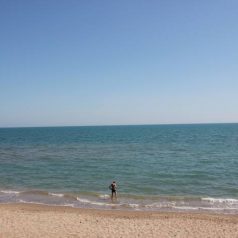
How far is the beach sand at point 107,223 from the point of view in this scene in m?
15.0

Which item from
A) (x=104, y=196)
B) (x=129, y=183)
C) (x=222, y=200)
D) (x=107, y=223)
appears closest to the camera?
(x=107, y=223)

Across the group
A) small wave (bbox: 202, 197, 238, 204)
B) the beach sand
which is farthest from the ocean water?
the beach sand

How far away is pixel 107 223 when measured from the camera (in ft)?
55.4

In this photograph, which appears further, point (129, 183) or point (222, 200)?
point (129, 183)

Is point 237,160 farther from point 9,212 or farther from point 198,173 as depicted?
point 9,212

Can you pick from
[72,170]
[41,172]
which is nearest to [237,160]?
[72,170]

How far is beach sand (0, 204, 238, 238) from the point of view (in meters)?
15.0

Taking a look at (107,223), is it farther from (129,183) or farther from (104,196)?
(129,183)

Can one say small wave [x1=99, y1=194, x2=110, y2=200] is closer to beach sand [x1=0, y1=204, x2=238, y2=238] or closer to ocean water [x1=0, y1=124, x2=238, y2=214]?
ocean water [x1=0, y1=124, x2=238, y2=214]

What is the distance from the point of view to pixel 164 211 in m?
20.4

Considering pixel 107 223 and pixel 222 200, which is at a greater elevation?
pixel 107 223

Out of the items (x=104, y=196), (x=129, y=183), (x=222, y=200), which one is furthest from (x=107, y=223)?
(x=129, y=183)

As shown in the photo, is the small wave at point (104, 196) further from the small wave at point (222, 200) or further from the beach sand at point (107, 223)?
the small wave at point (222, 200)

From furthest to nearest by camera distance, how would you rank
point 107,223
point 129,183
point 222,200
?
point 129,183 → point 222,200 → point 107,223
